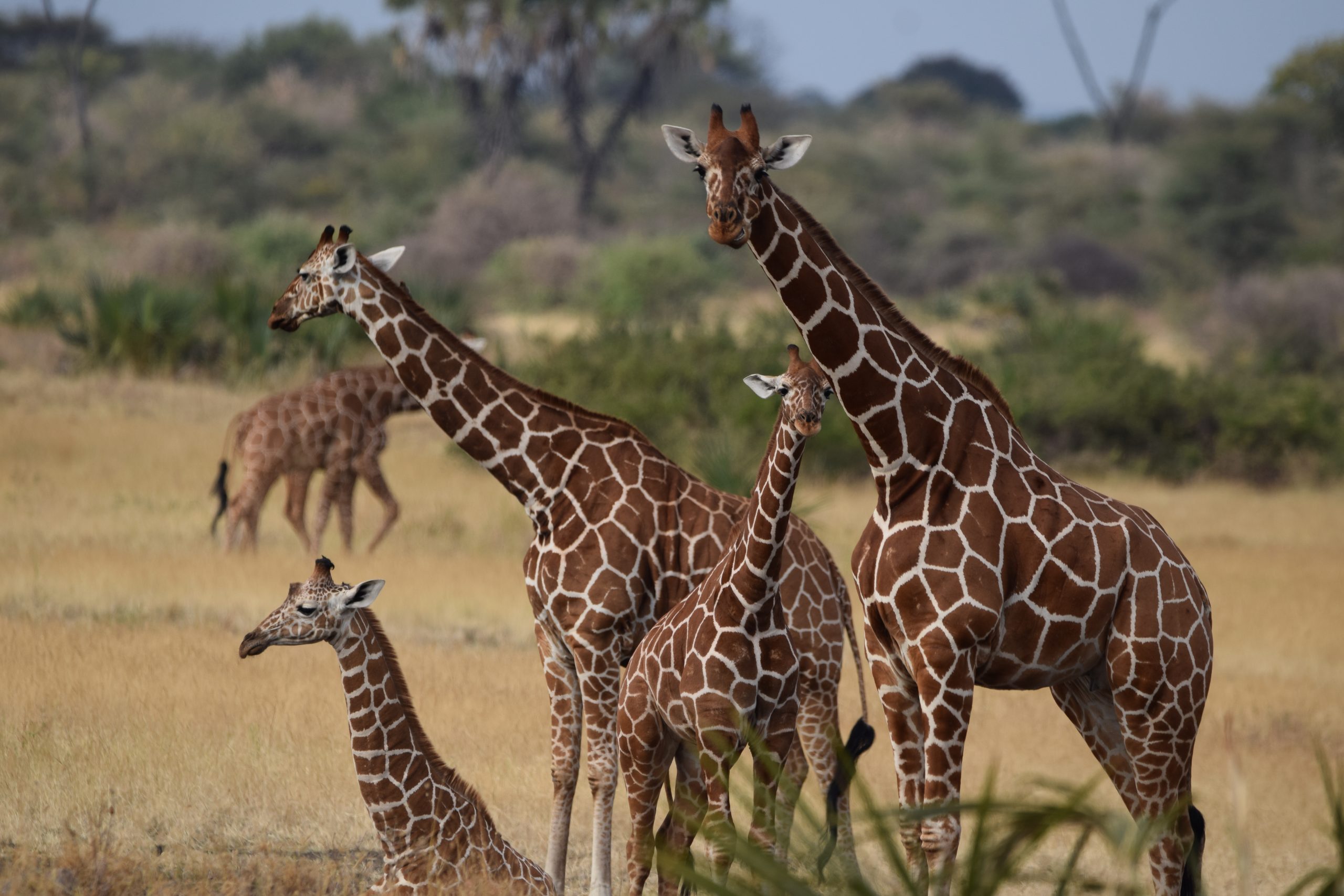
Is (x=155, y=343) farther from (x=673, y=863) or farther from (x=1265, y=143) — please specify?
(x=1265, y=143)

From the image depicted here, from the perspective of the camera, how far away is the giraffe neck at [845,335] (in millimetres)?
5543

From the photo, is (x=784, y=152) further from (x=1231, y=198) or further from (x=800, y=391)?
(x=1231, y=198)

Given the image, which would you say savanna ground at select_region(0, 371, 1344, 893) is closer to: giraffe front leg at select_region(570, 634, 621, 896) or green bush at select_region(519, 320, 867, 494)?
giraffe front leg at select_region(570, 634, 621, 896)

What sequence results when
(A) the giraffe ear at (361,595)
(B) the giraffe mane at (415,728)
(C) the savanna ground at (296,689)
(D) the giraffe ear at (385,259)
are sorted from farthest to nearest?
1. (C) the savanna ground at (296,689)
2. (D) the giraffe ear at (385,259)
3. (B) the giraffe mane at (415,728)
4. (A) the giraffe ear at (361,595)

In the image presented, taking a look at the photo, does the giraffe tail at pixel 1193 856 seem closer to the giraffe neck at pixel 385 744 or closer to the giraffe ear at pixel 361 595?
the giraffe neck at pixel 385 744

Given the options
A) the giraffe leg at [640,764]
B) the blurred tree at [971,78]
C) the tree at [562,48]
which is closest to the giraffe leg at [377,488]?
the giraffe leg at [640,764]

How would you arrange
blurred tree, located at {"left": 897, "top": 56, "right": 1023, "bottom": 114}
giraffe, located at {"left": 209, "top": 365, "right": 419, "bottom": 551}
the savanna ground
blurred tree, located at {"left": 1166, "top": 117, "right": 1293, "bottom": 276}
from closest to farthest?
1. the savanna ground
2. giraffe, located at {"left": 209, "top": 365, "right": 419, "bottom": 551}
3. blurred tree, located at {"left": 1166, "top": 117, "right": 1293, "bottom": 276}
4. blurred tree, located at {"left": 897, "top": 56, "right": 1023, "bottom": 114}

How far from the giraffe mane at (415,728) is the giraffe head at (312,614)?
0.53ft

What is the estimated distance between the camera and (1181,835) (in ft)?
19.6

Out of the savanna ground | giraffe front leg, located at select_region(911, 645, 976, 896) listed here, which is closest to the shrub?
the savanna ground

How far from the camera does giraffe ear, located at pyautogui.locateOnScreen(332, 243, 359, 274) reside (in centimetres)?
680

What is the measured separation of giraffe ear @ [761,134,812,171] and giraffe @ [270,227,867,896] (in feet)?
6.11

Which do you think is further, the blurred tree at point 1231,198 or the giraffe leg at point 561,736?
the blurred tree at point 1231,198

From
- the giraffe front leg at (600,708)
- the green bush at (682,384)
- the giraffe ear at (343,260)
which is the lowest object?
the giraffe front leg at (600,708)
